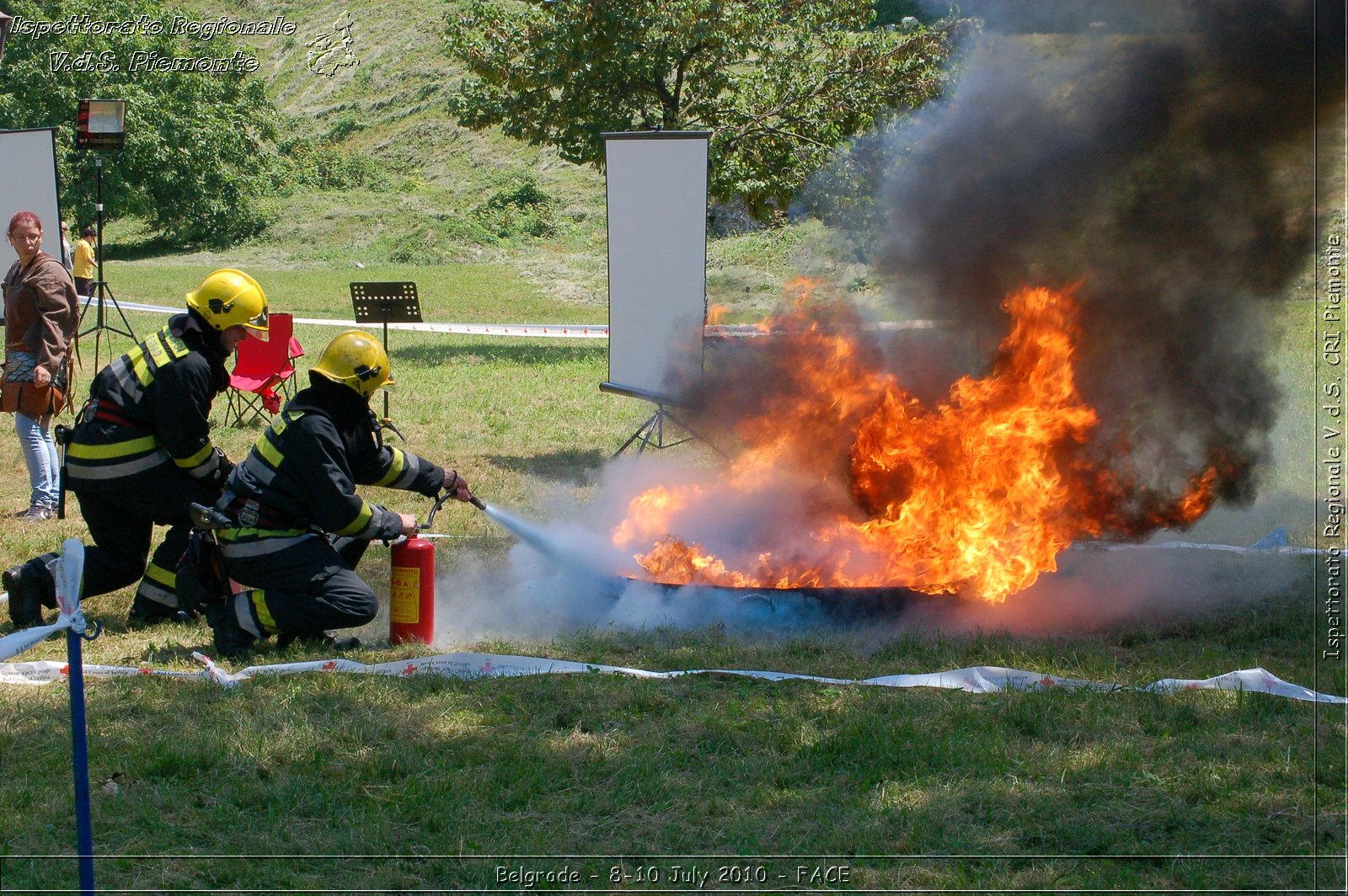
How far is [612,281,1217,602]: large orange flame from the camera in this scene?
6.22 m

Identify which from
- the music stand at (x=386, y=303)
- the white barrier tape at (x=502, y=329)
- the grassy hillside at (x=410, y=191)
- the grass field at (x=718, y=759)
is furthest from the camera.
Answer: the grassy hillside at (x=410, y=191)

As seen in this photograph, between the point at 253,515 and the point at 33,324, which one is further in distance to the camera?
the point at 33,324

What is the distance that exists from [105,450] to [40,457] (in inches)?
112

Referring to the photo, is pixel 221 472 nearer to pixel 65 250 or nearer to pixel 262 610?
pixel 262 610

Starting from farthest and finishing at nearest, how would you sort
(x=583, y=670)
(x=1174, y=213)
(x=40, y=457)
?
(x=40, y=457), (x=1174, y=213), (x=583, y=670)

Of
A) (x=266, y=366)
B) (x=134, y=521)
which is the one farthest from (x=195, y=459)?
(x=266, y=366)

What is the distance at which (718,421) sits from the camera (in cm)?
805

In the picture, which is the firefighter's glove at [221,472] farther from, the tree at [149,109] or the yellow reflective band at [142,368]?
the tree at [149,109]

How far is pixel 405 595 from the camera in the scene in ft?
19.0

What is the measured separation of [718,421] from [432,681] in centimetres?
350

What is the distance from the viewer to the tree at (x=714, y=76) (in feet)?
51.7

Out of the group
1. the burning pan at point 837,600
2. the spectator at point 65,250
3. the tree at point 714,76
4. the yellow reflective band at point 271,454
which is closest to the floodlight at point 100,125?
the spectator at point 65,250

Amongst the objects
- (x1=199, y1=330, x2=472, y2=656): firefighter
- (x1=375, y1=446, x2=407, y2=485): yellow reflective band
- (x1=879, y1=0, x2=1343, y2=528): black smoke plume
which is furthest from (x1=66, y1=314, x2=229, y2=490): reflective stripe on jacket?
(x1=879, y1=0, x2=1343, y2=528): black smoke plume

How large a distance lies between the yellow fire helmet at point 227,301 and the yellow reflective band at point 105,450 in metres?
0.74
